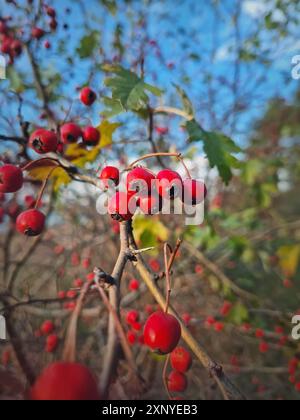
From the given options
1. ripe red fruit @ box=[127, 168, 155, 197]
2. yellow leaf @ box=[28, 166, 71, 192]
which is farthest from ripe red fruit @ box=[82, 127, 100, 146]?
ripe red fruit @ box=[127, 168, 155, 197]

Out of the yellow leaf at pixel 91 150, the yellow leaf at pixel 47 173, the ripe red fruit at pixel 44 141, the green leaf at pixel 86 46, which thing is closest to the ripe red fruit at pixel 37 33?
the green leaf at pixel 86 46

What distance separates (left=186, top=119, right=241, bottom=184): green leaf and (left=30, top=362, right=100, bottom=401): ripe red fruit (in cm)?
123

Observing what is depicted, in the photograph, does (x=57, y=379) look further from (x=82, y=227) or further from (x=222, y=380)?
(x=82, y=227)

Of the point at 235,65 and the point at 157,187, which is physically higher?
the point at 235,65

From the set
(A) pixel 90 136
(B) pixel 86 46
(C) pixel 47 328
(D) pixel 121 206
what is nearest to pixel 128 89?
(A) pixel 90 136

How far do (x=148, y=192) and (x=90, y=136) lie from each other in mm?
725

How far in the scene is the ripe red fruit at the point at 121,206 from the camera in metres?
1.00

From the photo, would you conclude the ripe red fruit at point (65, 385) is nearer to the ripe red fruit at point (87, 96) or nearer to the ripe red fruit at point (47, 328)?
the ripe red fruit at point (87, 96)

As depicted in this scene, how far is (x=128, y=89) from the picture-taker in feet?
4.93

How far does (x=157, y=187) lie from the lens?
3.65 ft

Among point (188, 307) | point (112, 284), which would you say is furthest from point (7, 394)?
point (188, 307)

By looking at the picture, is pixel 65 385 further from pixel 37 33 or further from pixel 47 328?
pixel 37 33

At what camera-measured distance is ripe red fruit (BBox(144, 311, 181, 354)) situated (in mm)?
884
